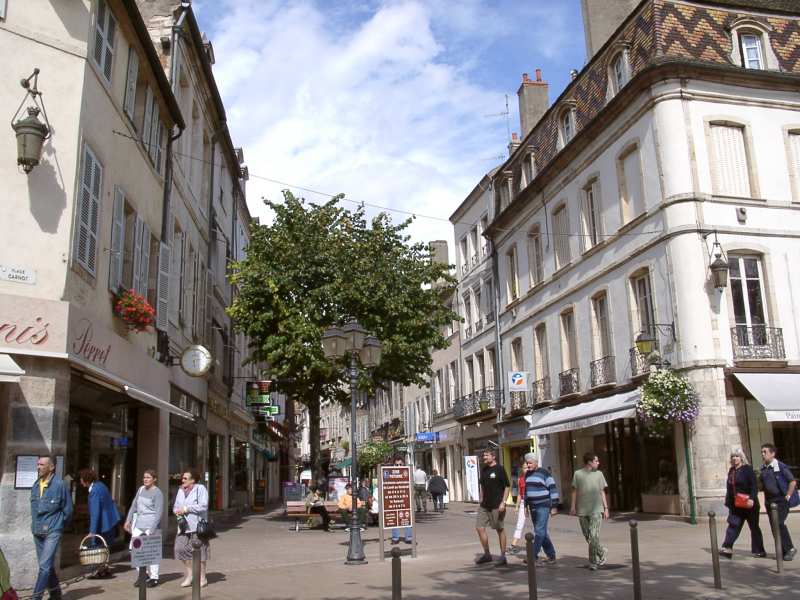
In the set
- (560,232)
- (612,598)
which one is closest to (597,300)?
(560,232)

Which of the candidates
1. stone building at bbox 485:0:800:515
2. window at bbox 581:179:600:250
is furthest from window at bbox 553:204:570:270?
window at bbox 581:179:600:250

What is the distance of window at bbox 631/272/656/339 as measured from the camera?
20266 millimetres

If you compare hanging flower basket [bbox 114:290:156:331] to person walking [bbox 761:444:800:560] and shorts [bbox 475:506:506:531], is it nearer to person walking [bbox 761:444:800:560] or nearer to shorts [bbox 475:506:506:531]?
shorts [bbox 475:506:506:531]

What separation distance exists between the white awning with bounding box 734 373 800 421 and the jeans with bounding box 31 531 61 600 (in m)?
14.2

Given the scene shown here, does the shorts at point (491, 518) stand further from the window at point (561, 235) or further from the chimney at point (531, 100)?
the chimney at point (531, 100)

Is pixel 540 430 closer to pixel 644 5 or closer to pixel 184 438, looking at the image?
pixel 184 438

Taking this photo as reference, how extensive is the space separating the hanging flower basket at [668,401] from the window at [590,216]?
6.19 meters

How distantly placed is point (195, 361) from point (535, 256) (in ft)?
47.6

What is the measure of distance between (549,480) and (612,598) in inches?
114

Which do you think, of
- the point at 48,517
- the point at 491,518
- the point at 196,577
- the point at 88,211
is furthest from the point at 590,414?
the point at 196,577

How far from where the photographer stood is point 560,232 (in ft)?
84.4

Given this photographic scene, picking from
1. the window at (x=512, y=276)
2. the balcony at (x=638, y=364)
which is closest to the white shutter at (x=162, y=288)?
the balcony at (x=638, y=364)

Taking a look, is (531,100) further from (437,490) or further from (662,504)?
(662,504)

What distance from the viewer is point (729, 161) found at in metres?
19.8
